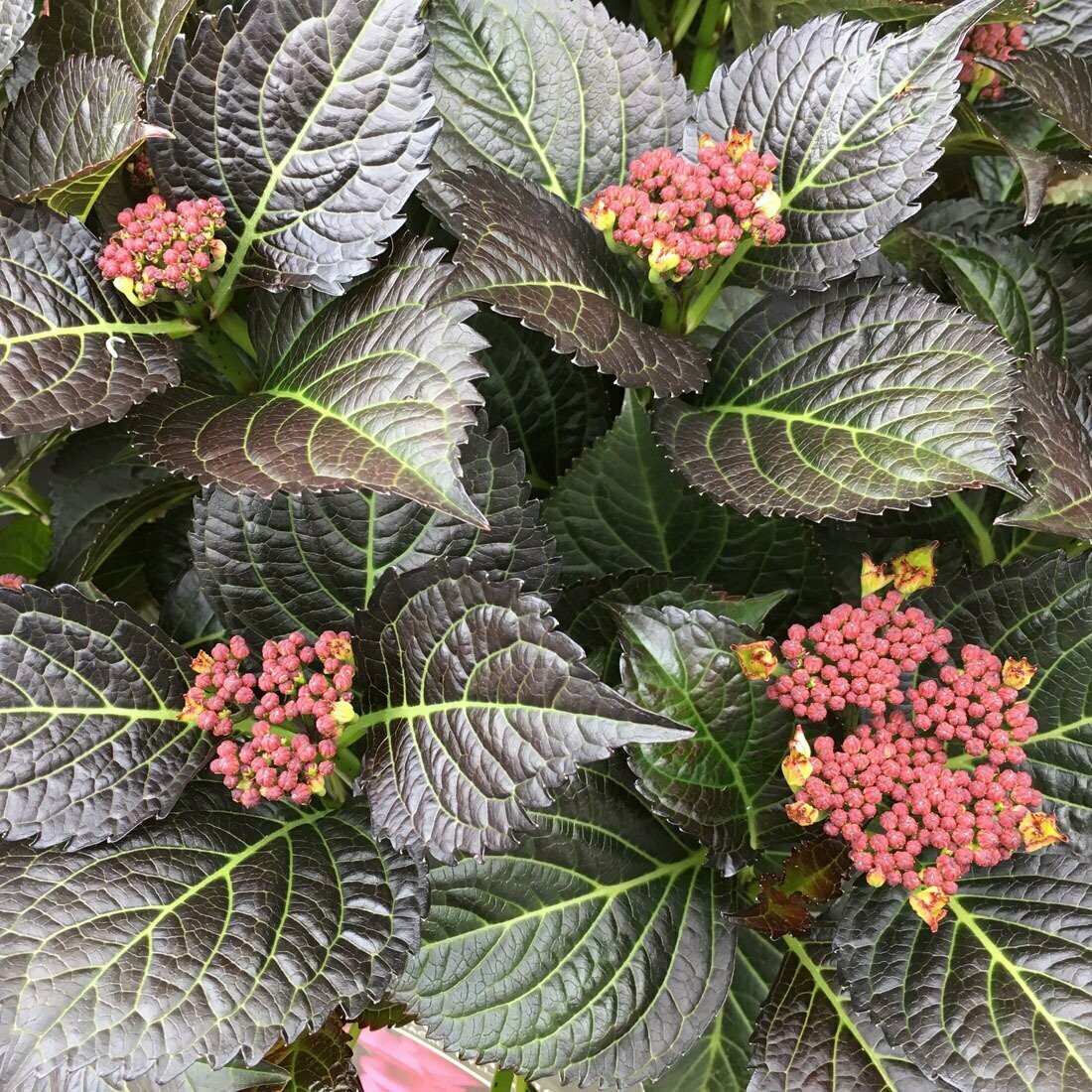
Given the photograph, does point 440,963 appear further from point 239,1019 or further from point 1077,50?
point 1077,50

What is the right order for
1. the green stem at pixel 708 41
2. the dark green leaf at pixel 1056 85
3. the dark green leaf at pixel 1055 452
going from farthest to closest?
the green stem at pixel 708 41
the dark green leaf at pixel 1056 85
the dark green leaf at pixel 1055 452

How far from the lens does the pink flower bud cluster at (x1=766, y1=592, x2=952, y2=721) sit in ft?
2.08

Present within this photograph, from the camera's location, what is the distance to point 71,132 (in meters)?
0.67

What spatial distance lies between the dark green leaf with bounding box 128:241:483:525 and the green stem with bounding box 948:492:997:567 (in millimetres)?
478

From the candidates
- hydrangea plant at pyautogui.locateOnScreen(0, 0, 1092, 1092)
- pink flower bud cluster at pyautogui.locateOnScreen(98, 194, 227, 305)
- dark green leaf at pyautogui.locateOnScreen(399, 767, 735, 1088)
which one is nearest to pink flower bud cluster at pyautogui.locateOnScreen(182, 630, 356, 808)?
hydrangea plant at pyautogui.locateOnScreen(0, 0, 1092, 1092)

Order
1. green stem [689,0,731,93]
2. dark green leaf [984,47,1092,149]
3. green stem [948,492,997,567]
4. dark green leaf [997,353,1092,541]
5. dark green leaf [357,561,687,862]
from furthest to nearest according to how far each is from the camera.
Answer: green stem [689,0,731,93], green stem [948,492,997,567], dark green leaf [984,47,1092,149], dark green leaf [997,353,1092,541], dark green leaf [357,561,687,862]

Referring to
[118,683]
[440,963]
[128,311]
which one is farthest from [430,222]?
[440,963]

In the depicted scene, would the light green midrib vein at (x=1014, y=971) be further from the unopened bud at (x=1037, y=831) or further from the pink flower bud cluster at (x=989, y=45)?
the pink flower bud cluster at (x=989, y=45)

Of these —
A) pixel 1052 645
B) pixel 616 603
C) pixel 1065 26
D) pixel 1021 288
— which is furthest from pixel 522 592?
pixel 1065 26

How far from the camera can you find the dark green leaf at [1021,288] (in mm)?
804

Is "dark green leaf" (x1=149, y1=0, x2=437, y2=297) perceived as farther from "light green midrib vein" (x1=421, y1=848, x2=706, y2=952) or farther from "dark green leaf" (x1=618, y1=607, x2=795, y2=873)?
→ "light green midrib vein" (x1=421, y1=848, x2=706, y2=952)

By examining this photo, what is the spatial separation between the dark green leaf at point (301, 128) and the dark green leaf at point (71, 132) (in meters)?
0.03

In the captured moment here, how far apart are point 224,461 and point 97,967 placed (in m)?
0.28

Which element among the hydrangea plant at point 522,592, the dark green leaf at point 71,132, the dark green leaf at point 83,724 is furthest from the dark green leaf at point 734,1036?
the dark green leaf at point 71,132
